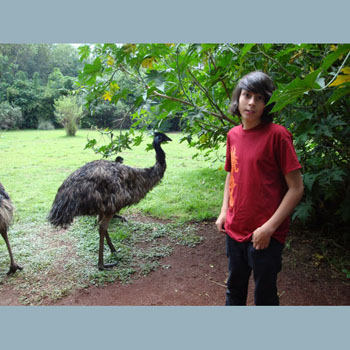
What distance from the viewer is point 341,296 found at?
87.2 inches

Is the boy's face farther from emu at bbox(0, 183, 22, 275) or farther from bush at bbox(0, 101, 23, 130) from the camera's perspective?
bush at bbox(0, 101, 23, 130)

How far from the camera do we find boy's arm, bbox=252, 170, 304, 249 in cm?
130

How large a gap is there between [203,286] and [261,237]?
4.05 ft

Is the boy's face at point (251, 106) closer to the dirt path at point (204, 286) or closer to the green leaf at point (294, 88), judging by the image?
the green leaf at point (294, 88)

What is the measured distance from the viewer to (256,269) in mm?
1404

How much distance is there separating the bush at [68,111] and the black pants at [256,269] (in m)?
2.07

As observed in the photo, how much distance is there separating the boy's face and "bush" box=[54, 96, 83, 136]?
1.94 metres

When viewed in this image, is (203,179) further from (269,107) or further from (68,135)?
(269,107)

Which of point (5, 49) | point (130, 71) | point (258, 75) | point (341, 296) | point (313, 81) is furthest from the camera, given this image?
point (130, 71)

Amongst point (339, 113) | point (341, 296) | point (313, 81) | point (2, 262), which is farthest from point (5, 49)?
point (341, 296)

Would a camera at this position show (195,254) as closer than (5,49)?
No

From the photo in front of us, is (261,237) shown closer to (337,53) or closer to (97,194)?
(337,53)

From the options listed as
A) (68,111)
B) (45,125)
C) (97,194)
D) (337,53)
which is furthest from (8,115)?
(337,53)

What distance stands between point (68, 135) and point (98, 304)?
66.8 inches
